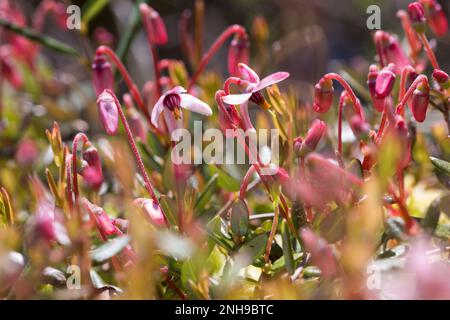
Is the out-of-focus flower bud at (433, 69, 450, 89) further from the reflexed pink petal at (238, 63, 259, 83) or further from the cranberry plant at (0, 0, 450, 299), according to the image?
the reflexed pink petal at (238, 63, 259, 83)

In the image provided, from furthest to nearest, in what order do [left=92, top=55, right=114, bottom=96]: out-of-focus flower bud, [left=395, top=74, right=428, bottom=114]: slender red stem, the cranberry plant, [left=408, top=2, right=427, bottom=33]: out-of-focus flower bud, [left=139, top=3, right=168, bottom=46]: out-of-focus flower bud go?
1. [left=139, top=3, right=168, bottom=46]: out-of-focus flower bud
2. [left=92, top=55, right=114, bottom=96]: out-of-focus flower bud
3. [left=408, top=2, right=427, bottom=33]: out-of-focus flower bud
4. [left=395, top=74, right=428, bottom=114]: slender red stem
5. the cranberry plant

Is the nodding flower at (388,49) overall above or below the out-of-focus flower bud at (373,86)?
above

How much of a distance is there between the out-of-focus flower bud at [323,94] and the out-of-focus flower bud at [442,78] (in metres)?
0.10

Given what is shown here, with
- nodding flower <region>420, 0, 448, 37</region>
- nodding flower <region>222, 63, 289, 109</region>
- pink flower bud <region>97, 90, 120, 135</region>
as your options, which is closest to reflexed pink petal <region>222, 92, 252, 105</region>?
nodding flower <region>222, 63, 289, 109</region>

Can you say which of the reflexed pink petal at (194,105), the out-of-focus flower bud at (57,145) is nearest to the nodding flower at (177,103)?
the reflexed pink petal at (194,105)

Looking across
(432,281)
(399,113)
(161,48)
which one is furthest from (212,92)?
(161,48)

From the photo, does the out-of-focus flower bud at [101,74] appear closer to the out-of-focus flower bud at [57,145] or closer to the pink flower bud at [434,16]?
the out-of-focus flower bud at [57,145]

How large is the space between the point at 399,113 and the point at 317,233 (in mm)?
146

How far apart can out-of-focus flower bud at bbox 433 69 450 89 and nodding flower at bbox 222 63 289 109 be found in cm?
15

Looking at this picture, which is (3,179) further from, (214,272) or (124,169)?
(214,272)

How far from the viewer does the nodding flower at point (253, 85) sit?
27.7 inches

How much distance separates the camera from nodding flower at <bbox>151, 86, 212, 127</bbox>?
2.44 ft

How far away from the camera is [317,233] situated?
689mm

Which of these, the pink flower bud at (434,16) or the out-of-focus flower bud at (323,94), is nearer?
the out-of-focus flower bud at (323,94)
